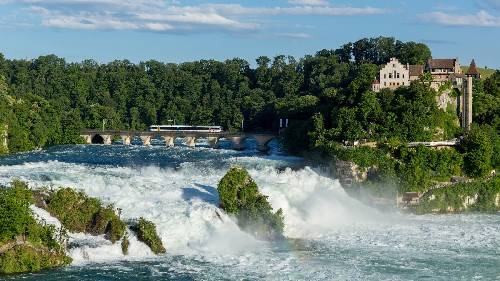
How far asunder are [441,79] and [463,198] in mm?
15942

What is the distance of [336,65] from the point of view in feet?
384

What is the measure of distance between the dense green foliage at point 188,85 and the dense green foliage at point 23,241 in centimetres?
6067

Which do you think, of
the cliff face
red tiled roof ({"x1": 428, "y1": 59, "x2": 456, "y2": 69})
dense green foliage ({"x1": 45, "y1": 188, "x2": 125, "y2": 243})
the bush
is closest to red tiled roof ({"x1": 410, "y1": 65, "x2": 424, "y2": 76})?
red tiled roof ({"x1": 428, "y1": 59, "x2": 456, "y2": 69})

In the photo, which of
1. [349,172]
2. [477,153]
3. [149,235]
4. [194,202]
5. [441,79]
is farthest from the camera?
[441,79]

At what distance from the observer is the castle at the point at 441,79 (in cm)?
6800

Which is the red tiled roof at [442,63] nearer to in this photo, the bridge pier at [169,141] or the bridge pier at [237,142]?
the bridge pier at [237,142]

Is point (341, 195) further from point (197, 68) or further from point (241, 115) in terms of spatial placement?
point (197, 68)

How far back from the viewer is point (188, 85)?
13062cm

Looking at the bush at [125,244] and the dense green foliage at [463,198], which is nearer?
the bush at [125,244]

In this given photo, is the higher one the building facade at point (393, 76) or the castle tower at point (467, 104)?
the building facade at point (393, 76)

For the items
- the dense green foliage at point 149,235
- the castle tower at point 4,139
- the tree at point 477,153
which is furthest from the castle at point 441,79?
the castle tower at point 4,139

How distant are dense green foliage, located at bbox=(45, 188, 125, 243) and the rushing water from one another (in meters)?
0.62

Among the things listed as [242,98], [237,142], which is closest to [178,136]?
[237,142]

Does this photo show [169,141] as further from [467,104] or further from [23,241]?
[23,241]
